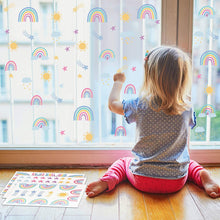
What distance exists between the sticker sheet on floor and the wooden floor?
4cm

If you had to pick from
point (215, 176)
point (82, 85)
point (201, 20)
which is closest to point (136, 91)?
point (82, 85)

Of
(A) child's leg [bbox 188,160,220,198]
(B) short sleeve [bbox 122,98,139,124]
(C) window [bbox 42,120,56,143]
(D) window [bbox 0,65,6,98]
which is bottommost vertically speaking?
(A) child's leg [bbox 188,160,220,198]

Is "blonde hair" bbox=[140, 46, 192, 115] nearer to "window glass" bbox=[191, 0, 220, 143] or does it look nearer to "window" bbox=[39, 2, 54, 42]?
"window glass" bbox=[191, 0, 220, 143]

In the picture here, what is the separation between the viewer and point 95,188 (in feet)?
4.53

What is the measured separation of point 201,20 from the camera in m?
1.57

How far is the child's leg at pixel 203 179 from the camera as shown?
137 cm

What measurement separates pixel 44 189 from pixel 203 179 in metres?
0.75

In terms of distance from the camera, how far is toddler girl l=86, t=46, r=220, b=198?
4.38ft

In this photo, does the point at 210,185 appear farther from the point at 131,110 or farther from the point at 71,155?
the point at 71,155

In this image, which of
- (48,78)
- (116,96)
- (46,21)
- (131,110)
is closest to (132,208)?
(131,110)

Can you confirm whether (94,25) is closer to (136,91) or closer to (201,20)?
(136,91)

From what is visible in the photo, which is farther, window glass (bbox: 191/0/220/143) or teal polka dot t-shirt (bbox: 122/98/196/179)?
window glass (bbox: 191/0/220/143)

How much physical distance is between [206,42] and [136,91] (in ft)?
1.46

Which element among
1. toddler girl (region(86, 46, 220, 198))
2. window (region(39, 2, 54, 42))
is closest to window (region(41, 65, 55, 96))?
window (region(39, 2, 54, 42))
